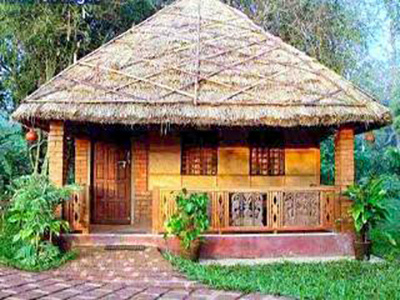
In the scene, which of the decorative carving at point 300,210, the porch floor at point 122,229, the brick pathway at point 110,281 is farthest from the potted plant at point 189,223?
the decorative carving at point 300,210

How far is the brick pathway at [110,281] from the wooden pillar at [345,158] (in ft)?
11.5

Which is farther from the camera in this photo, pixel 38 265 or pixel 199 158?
pixel 199 158

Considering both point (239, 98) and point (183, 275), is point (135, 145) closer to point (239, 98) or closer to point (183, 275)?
point (239, 98)

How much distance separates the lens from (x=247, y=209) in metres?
9.09

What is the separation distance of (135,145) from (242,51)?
291cm

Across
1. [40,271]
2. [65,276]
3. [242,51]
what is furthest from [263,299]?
[242,51]

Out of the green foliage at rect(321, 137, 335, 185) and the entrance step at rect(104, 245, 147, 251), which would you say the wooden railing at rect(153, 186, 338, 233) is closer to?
the entrance step at rect(104, 245, 147, 251)

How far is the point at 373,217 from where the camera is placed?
8.38 meters

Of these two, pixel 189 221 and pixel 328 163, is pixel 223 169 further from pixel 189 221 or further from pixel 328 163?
pixel 328 163

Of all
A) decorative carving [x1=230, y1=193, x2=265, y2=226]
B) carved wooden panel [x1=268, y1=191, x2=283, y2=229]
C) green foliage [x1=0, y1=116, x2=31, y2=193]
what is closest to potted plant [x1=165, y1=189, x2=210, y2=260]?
decorative carving [x1=230, y1=193, x2=265, y2=226]

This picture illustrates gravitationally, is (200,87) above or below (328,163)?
above

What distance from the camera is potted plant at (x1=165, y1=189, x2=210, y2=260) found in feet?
27.0

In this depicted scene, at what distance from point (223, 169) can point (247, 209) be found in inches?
67.3

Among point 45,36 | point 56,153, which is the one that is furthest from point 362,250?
point 45,36
